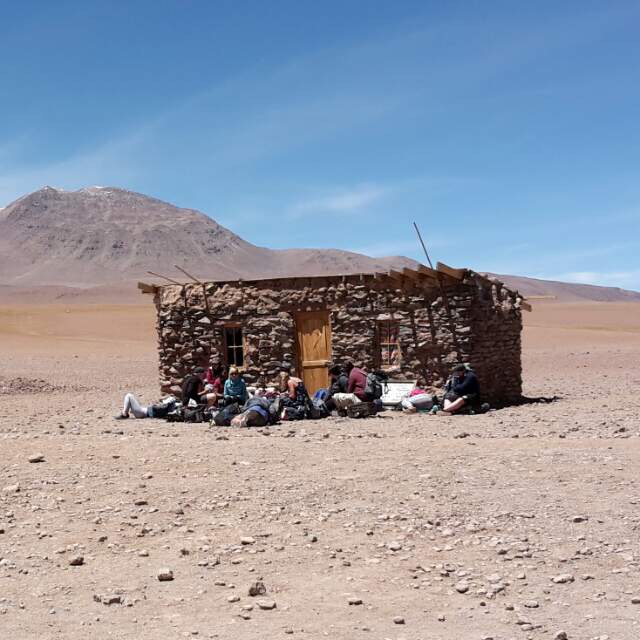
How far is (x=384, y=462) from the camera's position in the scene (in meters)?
10.1

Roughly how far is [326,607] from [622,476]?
4.32m

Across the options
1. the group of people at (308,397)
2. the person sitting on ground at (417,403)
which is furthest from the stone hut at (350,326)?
the person sitting on ground at (417,403)

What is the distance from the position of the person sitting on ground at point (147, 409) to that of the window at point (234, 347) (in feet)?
8.50

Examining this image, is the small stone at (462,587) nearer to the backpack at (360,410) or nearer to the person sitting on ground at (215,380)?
the backpack at (360,410)

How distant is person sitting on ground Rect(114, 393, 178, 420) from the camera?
15.8 meters

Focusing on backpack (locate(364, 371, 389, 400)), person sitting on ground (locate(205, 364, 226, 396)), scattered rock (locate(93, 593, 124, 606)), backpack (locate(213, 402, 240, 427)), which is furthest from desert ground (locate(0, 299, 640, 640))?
person sitting on ground (locate(205, 364, 226, 396))

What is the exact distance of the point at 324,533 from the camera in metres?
7.75

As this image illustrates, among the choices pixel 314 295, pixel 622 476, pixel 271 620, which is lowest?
pixel 271 620

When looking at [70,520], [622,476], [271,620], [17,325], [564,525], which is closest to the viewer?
[271,620]

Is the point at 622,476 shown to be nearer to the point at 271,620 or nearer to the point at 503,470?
the point at 503,470

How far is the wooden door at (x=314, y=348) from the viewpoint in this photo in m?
18.2

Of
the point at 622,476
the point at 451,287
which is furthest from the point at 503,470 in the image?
the point at 451,287

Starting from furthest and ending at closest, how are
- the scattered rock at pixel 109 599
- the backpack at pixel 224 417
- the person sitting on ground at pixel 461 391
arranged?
the person sitting on ground at pixel 461 391 → the backpack at pixel 224 417 → the scattered rock at pixel 109 599

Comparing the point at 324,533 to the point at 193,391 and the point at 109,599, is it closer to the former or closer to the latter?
the point at 109,599
